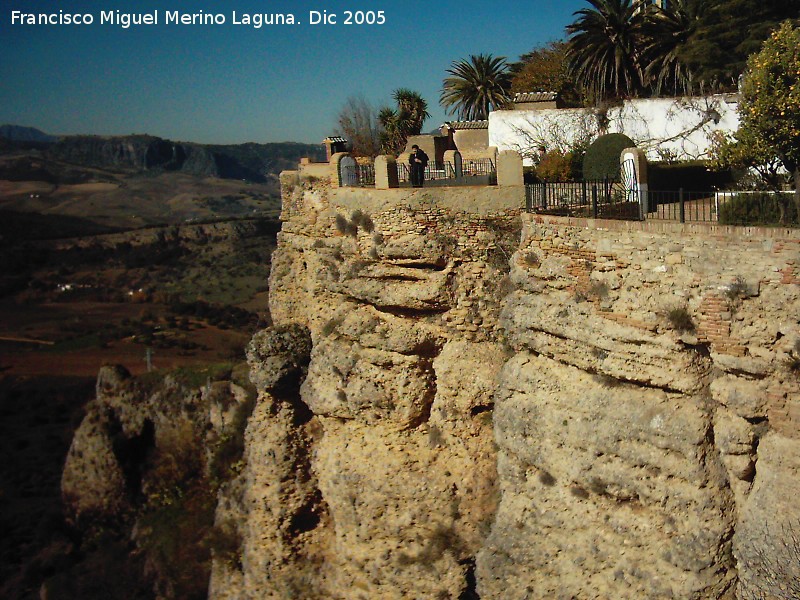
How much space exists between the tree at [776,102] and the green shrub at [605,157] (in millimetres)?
3263

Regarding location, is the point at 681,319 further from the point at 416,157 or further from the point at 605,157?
the point at 416,157

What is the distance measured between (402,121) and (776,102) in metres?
13.4

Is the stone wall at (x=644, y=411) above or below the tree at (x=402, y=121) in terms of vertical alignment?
below

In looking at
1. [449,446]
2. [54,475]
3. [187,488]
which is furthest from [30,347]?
[449,446]

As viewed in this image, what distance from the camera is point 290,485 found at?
1805 cm

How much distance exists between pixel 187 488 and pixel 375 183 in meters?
16.9

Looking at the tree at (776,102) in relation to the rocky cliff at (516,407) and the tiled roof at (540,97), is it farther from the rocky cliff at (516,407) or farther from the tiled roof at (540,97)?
the tiled roof at (540,97)

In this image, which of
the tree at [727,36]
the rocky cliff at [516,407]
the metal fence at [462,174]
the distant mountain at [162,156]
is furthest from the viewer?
the distant mountain at [162,156]

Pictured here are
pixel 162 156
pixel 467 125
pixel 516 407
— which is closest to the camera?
pixel 516 407

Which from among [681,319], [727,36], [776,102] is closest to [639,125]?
[727,36]

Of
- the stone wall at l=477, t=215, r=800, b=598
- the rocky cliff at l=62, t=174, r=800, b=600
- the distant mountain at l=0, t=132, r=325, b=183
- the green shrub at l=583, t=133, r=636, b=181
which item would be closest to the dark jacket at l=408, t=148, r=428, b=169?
the rocky cliff at l=62, t=174, r=800, b=600

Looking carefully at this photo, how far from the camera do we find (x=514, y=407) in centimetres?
1292

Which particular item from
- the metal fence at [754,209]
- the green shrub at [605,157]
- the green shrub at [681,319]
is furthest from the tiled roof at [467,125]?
the green shrub at [681,319]

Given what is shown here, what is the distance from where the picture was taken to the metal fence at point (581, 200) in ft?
42.8
